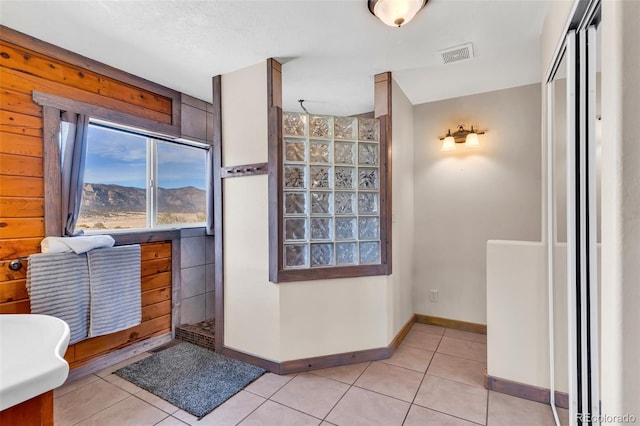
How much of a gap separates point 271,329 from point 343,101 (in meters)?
2.37

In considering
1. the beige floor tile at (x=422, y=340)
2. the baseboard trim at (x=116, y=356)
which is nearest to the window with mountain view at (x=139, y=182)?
the baseboard trim at (x=116, y=356)

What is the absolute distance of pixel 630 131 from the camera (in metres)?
0.70

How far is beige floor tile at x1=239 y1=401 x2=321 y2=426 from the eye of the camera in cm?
170

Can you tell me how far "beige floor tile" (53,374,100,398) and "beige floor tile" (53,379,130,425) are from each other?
36 mm

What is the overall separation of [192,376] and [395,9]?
2749 millimetres

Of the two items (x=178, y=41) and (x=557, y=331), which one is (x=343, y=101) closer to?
(x=178, y=41)

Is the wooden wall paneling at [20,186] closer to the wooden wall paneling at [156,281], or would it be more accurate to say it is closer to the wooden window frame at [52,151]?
the wooden window frame at [52,151]

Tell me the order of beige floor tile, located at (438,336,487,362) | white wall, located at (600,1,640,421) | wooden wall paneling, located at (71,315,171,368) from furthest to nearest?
beige floor tile, located at (438,336,487,362)
wooden wall paneling, located at (71,315,171,368)
white wall, located at (600,1,640,421)

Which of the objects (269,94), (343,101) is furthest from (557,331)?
(343,101)

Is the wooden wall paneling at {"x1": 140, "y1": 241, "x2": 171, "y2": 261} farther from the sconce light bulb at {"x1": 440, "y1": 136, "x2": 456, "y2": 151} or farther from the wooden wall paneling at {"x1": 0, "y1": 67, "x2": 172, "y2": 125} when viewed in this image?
the sconce light bulb at {"x1": 440, "y1": 136, "x2": 456, "y2": 151}

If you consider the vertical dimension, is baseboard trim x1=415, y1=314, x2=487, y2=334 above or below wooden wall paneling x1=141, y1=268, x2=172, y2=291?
below

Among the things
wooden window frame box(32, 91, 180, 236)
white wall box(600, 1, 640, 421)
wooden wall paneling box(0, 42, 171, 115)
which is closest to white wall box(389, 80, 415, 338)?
white wall box(600, 1, 640, 421)

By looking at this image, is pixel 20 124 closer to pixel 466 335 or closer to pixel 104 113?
pixel 104 113

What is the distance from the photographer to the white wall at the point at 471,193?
2709 millimetres
